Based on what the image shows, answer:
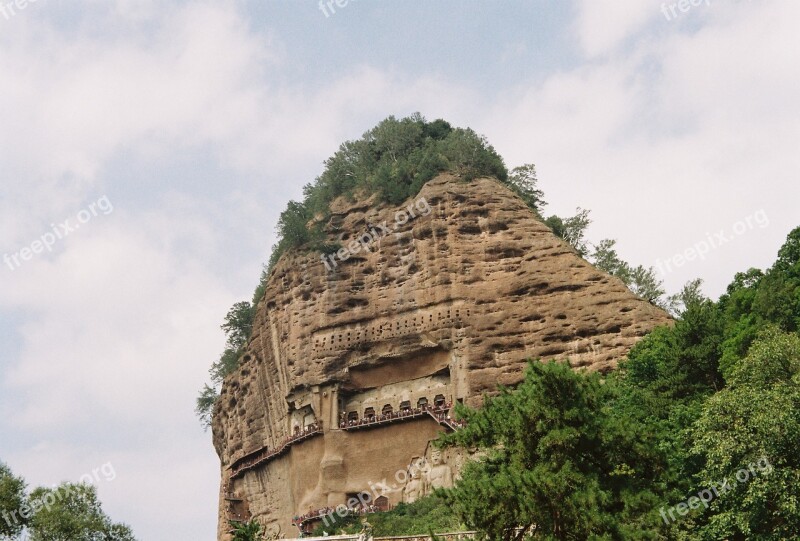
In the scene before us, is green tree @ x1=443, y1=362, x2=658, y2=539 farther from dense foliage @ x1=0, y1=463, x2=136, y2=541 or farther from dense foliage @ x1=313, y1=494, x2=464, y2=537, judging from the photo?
dense foliage @ x1=0, y1=463, x2=136, y2=541

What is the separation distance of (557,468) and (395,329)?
22740 millimetres

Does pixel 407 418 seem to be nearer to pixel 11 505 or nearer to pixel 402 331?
pixel 402 331

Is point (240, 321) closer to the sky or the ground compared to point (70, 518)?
closer to the sky

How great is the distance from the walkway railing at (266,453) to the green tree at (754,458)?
22545 millimetres

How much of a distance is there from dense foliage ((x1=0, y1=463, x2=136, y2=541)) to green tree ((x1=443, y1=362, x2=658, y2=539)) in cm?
1689

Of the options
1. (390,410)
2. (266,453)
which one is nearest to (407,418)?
(390,410)

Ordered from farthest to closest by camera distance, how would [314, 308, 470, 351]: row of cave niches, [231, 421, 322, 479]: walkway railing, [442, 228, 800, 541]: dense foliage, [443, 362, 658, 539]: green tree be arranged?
[231, 421, 322, 479]: walkway railing
[314, 308, 470, 351]: row of cave niches
[442, 228, 800, 541]: dense foliage
[443, 362, 658, 539]: green tree

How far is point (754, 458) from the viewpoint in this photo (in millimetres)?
18547

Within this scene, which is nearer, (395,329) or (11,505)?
(11,505)

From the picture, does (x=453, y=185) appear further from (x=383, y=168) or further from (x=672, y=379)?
(x=672, y=379)

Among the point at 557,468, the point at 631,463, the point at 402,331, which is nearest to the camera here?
the point at 557,468

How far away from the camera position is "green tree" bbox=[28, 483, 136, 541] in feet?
95.1

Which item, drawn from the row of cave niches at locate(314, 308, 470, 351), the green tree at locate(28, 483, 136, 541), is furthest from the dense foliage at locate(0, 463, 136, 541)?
the row of cave niches at locate(314, 308, 470, 351)

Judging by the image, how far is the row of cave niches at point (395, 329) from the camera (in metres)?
38.1
